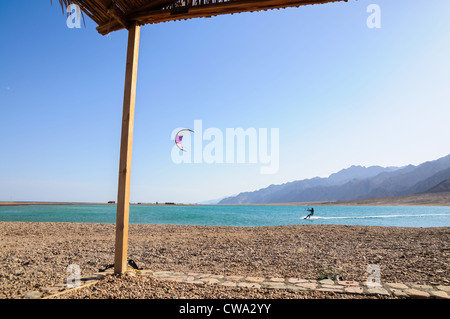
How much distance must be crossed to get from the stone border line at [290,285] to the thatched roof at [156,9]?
372 centimetres

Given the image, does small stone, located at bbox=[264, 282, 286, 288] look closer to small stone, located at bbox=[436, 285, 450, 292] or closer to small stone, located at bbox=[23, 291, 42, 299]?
small stone, located at bbox=[436, 285, 450, 292]

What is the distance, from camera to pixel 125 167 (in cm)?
362

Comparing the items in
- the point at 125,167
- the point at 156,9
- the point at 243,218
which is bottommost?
the point at 243,218

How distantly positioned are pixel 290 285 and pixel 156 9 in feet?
15.0

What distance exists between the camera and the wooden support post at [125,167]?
3.59 meters

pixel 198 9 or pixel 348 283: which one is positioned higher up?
pixel 198 9

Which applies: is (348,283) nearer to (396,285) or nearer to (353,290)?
(353,290)

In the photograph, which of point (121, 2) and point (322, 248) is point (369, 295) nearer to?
point (322, 248)

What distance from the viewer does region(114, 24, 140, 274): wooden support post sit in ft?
11.8

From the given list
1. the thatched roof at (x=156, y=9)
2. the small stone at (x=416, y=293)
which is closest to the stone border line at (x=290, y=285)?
the small stone at (x=416, y=293)

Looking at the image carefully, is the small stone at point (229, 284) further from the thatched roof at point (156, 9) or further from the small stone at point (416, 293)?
the thatched roof at point (156, 9)

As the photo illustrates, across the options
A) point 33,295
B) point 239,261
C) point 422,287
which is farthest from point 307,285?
point 33,295

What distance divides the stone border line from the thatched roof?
372 centimetres
